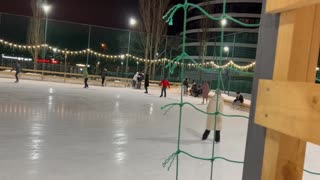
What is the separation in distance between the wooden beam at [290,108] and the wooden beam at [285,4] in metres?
0.24

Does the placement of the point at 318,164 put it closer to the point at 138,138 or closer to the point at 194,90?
the point at 138,138

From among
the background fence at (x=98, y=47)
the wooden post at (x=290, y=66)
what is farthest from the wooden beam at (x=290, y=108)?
the background fence at (x=98, y=47)

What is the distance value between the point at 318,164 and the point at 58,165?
12.6ft

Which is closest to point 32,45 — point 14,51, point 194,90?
point 14,51

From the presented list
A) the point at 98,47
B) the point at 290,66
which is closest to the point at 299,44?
the point at 290,66

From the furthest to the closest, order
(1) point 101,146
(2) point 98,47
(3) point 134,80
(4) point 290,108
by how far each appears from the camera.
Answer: (2) point 98,47 → (3) point 134,80 → (1) point 101,146 → (4) point 290,108

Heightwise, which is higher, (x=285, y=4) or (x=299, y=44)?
(x=285, y=4)

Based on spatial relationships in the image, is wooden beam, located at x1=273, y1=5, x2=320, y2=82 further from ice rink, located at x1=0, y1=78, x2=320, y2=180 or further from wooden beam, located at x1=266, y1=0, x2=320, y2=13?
ice rink, located at x1=0, y1=78, x2=320, y2=180

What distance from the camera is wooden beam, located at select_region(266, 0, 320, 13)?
1.08 m

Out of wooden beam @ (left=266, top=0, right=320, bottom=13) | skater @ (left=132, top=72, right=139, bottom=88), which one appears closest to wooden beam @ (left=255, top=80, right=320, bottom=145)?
wooden beam @ (left=266, top=0, right=320, bottom=13)

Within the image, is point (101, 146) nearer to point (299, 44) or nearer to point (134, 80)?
point (299, 44)

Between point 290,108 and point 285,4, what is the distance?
1.13 ft

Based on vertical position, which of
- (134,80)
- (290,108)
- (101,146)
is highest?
(290,108)

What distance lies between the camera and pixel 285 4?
1173mm
